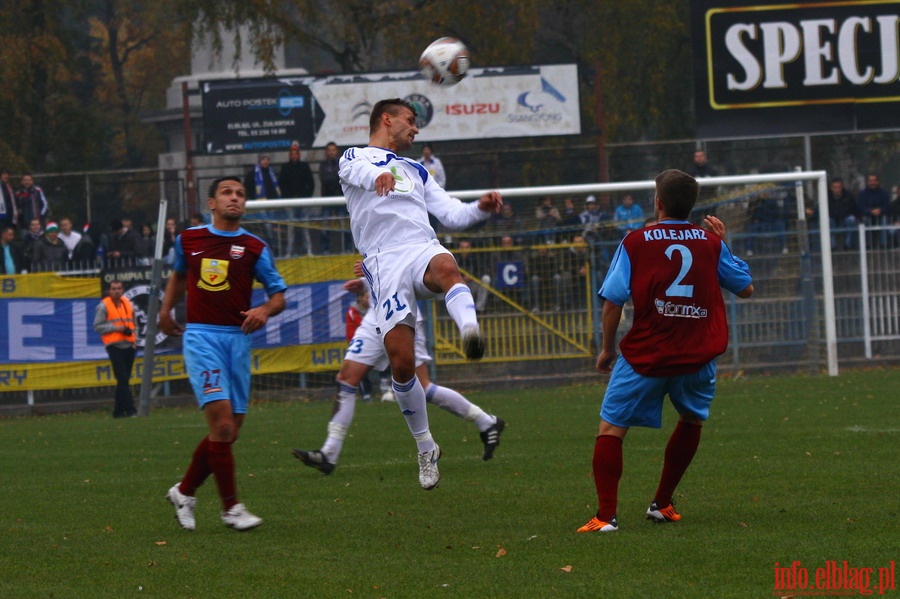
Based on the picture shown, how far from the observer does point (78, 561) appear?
6.77 metres

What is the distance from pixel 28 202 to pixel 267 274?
1632 centimetres

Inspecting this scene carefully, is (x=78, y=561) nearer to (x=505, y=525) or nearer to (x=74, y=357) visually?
(x=505, y=525)

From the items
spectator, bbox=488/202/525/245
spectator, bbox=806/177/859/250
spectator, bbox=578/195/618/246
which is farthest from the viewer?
spectator, bbox=806/177/859/250

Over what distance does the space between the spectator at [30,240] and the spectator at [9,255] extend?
0.36ft

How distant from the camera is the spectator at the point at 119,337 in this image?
1870cm

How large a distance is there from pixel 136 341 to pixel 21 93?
640 inches

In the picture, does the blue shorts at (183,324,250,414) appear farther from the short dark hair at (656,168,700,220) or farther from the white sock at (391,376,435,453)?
the short dark hair at (656,168,700,220)

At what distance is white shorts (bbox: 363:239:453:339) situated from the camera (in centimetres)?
802

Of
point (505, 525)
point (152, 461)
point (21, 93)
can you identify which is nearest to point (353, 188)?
point (505, 525)

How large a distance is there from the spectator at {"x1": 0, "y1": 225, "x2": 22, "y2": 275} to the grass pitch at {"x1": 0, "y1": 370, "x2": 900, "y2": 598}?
732cm

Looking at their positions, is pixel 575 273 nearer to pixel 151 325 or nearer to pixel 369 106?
pixel 151 325

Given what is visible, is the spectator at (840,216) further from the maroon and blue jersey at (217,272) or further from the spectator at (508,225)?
the maroon and blue jersey at (217,272)

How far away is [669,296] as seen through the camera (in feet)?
22.1

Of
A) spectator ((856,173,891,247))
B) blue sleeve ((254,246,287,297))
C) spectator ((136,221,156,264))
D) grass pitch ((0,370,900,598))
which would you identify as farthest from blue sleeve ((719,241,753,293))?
spectator ((136,221,156,264))
